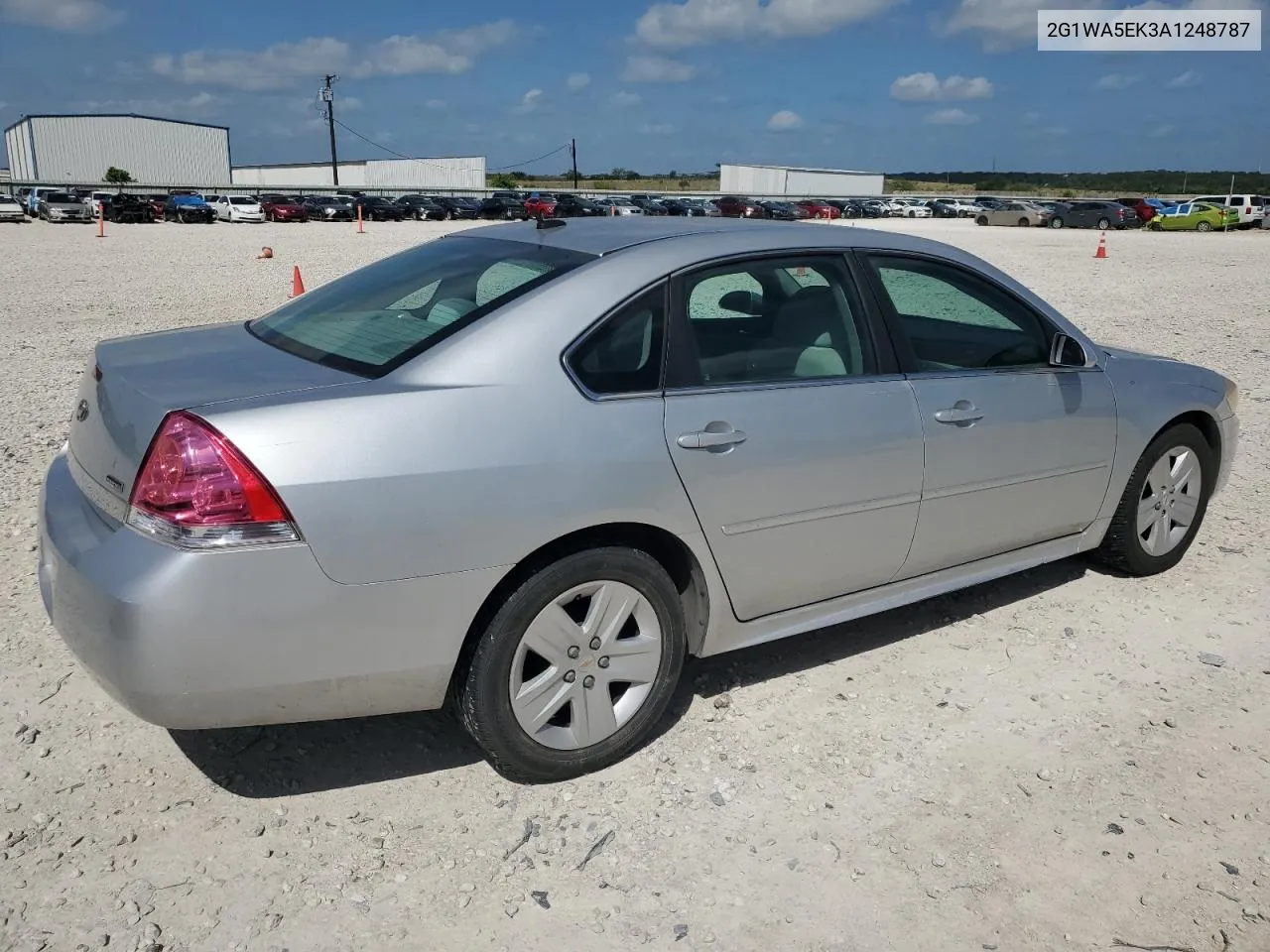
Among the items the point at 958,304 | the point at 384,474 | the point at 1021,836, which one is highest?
the point at 958,304

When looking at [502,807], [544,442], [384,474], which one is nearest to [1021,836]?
[502,807]

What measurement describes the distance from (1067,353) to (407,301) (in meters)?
2.57

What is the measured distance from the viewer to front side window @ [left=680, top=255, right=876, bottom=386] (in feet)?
11.1

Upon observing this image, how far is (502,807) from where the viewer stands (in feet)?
10.3

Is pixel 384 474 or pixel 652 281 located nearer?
pixel 384 474

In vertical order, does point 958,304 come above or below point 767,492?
above

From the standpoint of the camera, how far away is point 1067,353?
4.22 meters

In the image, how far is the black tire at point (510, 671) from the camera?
2953 mm

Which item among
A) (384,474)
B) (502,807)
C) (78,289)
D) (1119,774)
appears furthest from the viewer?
(78,289)

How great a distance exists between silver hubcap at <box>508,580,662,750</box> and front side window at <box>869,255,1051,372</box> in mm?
1493

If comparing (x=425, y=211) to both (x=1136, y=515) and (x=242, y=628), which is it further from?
(x=242, y=628)

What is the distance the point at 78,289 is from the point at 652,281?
51.7ft

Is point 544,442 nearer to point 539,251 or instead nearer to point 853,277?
point 539,251

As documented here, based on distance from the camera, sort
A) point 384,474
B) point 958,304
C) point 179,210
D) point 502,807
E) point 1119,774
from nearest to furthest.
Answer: point 384,474 < point 502,807 < point 1119,774 < point 958,304 < point 179,210
